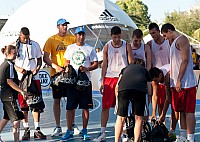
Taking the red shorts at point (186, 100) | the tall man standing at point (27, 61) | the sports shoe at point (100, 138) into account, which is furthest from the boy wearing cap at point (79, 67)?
the red shorts at point (186, 100)

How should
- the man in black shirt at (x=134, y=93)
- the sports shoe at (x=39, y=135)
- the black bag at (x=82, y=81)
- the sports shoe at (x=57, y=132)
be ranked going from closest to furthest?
the man in black shirt at (x=134, y=93), the black bag at (x=82, y=81), the sports shoe at (x=39, y=135), the sports shoe at (x=57, y=132)

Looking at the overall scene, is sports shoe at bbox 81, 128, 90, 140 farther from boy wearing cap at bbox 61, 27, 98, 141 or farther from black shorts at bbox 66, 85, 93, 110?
black shorts at bbox 66, 85, 93, 110

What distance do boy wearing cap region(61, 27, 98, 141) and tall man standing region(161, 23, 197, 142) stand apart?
5.20ft

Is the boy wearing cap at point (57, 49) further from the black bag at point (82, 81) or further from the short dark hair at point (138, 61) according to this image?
the short dark hair at point (138, 61)

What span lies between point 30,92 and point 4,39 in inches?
1002

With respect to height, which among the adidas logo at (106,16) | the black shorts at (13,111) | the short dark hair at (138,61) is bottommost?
the black shorts at (13,111)

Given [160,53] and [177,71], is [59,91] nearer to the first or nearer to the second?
[160,53]

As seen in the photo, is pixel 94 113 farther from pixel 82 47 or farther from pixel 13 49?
pixel 13 49

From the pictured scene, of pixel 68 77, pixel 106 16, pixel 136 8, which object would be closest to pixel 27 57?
pixel 68 77

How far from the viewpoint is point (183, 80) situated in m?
7.98

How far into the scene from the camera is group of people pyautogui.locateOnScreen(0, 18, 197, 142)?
7.58 metres

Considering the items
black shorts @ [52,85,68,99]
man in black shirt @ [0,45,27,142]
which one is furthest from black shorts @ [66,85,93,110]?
man in black shirt @ [0,45,27,142]

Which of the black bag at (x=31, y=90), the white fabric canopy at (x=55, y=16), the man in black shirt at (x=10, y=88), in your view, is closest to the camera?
the man in black shirt at (x=10, y=88)

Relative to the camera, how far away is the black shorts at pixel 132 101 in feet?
24.5
